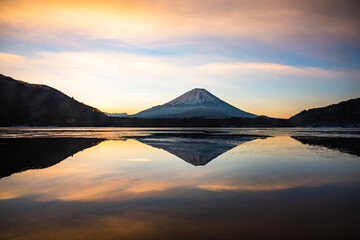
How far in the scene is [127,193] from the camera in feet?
30.4

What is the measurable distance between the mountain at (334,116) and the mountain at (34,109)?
143 metres

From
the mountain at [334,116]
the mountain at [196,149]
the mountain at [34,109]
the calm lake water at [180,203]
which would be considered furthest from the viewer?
the mountain at [334,116]

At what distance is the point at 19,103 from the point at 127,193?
19165 centimetres

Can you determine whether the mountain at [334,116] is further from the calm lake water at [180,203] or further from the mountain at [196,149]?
the calm lake water at [180,203]

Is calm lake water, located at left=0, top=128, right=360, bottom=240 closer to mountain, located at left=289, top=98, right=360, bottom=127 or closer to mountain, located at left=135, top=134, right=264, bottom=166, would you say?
mountain, located at left=135, top=134, right=264, bottom=166

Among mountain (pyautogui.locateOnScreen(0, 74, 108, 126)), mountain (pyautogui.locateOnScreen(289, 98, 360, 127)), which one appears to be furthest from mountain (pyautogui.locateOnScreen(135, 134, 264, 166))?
mountain (pyautogui.locateOnScreen(289, 98, 360, 127))

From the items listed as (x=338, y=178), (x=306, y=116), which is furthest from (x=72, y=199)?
(x=306, y=116)

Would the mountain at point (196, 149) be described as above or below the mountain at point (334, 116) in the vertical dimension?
below

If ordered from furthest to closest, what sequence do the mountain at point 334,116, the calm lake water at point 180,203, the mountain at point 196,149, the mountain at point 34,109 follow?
the mountain at point 334,116
the mountain at point 34,109
the mountain at point 196,149
the calm lake water at point 180,203

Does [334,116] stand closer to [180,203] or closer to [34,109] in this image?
[34,109]

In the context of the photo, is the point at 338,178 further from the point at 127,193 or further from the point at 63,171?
the point at 63,171

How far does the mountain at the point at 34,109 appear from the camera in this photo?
6211 inches

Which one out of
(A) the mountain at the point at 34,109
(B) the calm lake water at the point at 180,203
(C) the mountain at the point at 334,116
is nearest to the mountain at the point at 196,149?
(B) the calm lake water at the point at 180,203

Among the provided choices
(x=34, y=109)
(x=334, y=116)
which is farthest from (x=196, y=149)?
(x=334, y=116)
